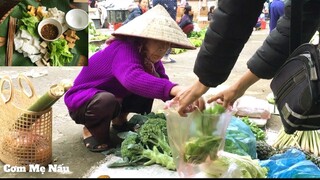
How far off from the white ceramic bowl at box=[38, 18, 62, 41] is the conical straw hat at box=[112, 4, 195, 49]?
0.41m

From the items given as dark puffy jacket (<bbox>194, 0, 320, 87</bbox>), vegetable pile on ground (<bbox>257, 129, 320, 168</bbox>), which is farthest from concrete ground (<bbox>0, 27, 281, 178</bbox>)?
dark puffy jacket (<bbox>194, 0, 320, 87</bbox>)

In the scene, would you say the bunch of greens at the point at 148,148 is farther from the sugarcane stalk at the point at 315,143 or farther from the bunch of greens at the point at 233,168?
the sugarcane stalk at the point at 315,143

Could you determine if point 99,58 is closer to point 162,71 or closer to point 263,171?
point 162,71

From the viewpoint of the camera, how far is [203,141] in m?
1.93

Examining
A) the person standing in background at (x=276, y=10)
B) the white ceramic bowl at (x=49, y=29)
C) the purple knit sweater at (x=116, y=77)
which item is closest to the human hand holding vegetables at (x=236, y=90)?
the purple knit sweater at (x=116, y=77)

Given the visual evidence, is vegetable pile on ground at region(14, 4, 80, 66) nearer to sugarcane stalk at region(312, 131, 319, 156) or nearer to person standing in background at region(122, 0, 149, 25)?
sugarcane stalk at region(312, 131, 319, 156)

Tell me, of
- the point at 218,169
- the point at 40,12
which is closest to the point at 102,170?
the point at 218,169

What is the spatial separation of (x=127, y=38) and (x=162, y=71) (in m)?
0.50

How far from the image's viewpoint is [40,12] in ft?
8.60

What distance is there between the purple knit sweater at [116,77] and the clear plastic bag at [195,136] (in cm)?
42

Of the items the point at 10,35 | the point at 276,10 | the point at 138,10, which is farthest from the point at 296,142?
the point at 138,10

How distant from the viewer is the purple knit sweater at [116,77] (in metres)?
2.44

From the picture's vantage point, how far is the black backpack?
149 centimetres

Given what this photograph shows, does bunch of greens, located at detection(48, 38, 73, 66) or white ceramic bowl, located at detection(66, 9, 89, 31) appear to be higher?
white ceramic bowl, located at detection(66, 9, 89, 31)
